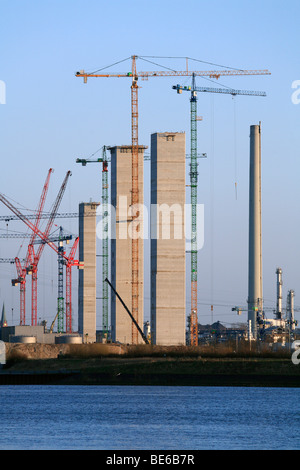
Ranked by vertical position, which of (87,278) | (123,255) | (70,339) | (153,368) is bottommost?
(153,368)

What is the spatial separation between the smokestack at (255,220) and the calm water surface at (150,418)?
1597 inches

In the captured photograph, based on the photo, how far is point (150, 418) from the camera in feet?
196

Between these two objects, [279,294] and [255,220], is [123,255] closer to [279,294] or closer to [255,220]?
[255,220]

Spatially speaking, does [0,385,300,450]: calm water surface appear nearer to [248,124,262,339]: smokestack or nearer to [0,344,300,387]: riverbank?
[0,344,300,387]: riverbank

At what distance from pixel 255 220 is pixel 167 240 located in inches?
627

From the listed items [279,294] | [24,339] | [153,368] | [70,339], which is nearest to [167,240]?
[153,368]

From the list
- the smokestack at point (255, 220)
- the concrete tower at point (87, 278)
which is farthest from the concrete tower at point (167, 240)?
the concrete tower at point (87, 278)

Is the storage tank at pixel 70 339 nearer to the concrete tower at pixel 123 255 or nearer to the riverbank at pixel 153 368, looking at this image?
the concrete tower at pixel 123 255

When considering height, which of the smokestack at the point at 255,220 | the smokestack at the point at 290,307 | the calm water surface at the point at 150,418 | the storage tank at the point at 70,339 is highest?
the smokestack at the point at 255,220

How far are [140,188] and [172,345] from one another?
2207 cm

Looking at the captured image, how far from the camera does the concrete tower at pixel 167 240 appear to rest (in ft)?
380

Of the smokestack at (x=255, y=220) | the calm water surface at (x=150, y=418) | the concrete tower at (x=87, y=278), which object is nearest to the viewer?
the calm water surface at (x=150, y=418)

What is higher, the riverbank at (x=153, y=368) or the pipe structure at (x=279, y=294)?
the pipe structure at (x=279, y=294)

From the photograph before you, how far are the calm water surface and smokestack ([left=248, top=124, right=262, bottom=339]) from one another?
40.6 meters
